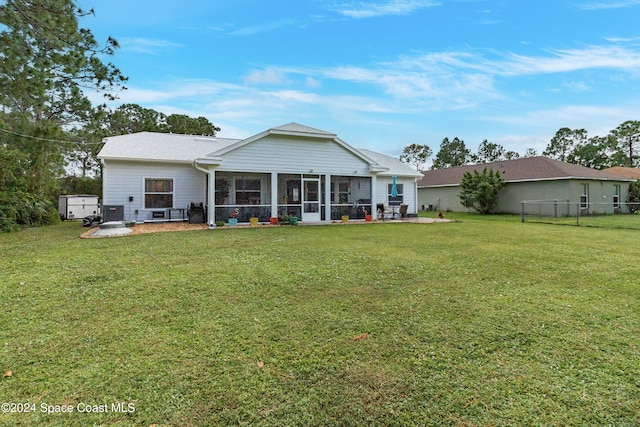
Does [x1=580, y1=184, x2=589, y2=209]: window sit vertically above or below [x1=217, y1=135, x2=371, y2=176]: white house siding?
below

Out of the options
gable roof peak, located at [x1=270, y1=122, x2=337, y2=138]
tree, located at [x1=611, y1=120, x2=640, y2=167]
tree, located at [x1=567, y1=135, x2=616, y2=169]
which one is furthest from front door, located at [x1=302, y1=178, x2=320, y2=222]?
tree, located at [x1=611, y1=120, x2=640, y2=167]

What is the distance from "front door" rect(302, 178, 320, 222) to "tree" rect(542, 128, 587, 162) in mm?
49304

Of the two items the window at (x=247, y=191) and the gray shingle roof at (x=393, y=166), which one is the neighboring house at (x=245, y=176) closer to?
the window at (x=247, y=191)

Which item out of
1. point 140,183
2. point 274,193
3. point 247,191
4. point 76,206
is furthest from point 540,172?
point 76,206

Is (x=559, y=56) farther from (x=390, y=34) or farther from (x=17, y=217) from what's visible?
(x=17, y=217)

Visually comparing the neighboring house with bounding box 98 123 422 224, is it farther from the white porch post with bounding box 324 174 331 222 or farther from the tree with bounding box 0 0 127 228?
the tree with bounding box 0 0 127 228

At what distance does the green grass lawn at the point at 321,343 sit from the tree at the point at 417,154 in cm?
5205

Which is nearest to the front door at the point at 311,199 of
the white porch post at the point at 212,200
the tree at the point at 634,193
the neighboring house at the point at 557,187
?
the white porch post at the point at 212,200

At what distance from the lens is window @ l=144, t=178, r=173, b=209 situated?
49.8ft

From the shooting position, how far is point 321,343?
311 centimetres

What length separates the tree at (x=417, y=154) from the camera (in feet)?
183

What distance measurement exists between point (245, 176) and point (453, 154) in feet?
156

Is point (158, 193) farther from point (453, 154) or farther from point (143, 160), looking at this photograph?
point (453, 154)

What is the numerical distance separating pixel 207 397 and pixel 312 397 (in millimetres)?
739
